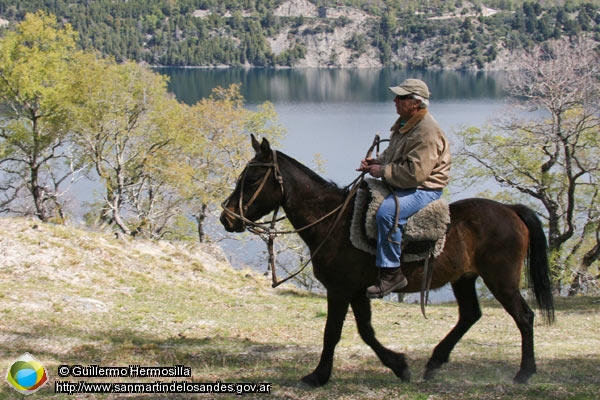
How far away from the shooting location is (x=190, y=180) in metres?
36.0

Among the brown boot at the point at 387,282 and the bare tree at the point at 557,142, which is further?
the bare tree at the point at 557,142

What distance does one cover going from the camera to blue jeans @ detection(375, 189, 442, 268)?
637 cm

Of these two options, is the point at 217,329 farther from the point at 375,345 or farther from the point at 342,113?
the point at 342,113

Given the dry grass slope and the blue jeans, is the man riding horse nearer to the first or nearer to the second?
the blue jeans

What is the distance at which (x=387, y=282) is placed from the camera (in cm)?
646

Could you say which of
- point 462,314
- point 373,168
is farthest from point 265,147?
point 462,314

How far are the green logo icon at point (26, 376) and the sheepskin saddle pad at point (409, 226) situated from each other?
151 inches

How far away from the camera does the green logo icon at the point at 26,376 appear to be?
6809 mm

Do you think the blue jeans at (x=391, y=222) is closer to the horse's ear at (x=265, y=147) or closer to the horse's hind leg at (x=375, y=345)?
the horse's hind leg at (x=375, y=345)

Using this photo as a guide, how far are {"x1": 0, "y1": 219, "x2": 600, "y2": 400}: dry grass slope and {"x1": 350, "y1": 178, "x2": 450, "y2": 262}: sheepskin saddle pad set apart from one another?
4.90 feet

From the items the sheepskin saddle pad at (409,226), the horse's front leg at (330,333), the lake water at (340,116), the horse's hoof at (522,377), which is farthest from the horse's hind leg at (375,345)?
the lake water at (340,116)

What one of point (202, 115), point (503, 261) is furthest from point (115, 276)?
point (202, 115)

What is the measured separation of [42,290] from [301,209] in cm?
734

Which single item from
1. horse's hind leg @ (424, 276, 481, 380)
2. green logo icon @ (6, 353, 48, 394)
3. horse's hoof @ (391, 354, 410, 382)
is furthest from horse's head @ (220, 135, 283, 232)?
green logo icon @ (6, 353, 48, 394)
